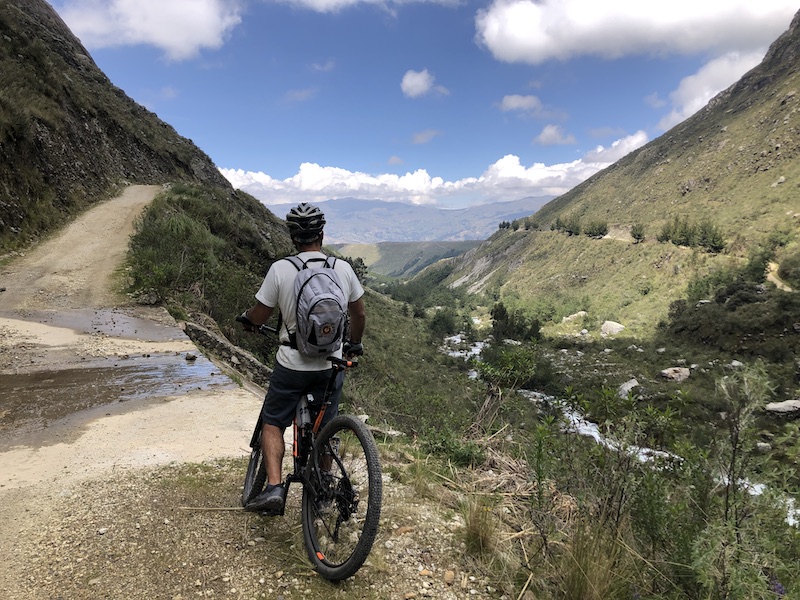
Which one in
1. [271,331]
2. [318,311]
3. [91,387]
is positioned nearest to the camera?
[318,311]

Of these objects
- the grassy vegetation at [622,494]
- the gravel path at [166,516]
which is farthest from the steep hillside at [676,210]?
the gravel path at [166,516]

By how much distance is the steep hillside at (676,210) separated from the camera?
77.1 metres

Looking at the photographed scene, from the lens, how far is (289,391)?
3197mm

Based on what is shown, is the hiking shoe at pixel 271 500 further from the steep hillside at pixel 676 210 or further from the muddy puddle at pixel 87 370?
the steep hillside at pixel 676 210

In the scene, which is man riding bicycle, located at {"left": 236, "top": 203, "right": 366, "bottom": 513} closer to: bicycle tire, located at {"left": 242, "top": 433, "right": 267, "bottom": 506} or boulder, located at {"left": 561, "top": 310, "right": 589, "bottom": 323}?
bicycle tire, located at {"left": 242, "top": 433, "right": 267, "bottom": 506}

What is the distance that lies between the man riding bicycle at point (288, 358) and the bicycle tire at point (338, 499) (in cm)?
27

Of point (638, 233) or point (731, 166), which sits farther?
point (638, 233)

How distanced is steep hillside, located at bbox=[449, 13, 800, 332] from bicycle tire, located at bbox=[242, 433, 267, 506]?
77.7 m

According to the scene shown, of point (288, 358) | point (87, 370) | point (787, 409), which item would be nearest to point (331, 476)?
point (288, 358)

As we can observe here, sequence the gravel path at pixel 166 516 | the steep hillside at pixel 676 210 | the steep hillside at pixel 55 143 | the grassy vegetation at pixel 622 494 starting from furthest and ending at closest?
the steep hillside at pixel 676 210, the steep hillside at pixel 55 143, the gravel path at pixel 166 516, the grassy vegetation at pixel 622 494

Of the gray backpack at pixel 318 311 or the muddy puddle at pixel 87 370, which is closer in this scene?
the gray backpack at pixel 318 311

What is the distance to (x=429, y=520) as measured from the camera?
3.75 metres

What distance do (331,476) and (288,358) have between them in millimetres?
881

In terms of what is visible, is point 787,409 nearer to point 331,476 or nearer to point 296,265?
point 331,476
